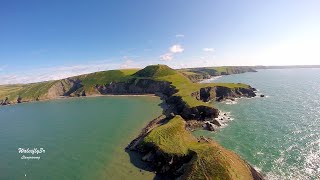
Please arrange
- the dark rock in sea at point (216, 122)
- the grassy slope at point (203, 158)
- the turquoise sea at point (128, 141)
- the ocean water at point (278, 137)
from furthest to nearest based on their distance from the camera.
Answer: the dark rock in sea at point (216, 122) → the turquoise sea at point (128, 141) → the ocean water at point (278, 137) → the grassy slope at point (203, 158)

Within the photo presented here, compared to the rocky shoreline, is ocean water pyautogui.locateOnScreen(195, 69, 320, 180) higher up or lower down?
lower down

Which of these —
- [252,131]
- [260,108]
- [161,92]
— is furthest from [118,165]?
[161,92]

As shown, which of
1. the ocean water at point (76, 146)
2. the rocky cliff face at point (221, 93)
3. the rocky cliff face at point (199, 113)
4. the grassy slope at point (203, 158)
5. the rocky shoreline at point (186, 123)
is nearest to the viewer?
the grassy slope at point (203, 158)

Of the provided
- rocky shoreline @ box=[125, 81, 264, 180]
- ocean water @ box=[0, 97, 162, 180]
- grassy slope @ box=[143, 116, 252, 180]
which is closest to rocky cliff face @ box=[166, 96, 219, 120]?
rocky shoreline @ box=[125, 81, 264, 180]

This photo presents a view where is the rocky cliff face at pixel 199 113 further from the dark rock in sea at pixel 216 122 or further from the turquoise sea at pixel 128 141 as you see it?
the turquoise sea at pixel 128 141

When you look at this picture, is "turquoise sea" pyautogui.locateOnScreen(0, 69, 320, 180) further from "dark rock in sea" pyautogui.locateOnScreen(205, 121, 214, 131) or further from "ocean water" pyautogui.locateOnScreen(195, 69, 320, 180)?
"dark rock in sea" pyautogui.locateOnScreen(205, 121, 214, 131)

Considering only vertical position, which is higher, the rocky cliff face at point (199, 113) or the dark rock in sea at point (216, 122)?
the rocky cliff face at point (199, 113)

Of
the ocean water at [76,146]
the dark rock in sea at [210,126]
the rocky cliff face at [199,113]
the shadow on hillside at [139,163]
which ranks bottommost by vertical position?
the ocean water at [76,146]

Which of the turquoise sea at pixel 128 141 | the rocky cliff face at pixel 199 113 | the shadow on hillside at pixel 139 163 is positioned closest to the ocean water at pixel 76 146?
the turquoise sea at pixel 128 141

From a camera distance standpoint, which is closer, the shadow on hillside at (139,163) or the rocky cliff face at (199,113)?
the shadow on hillside at (139,163)

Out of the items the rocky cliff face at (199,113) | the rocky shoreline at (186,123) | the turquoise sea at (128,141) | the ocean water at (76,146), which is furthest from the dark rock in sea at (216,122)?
the ocean water at (76,146)
